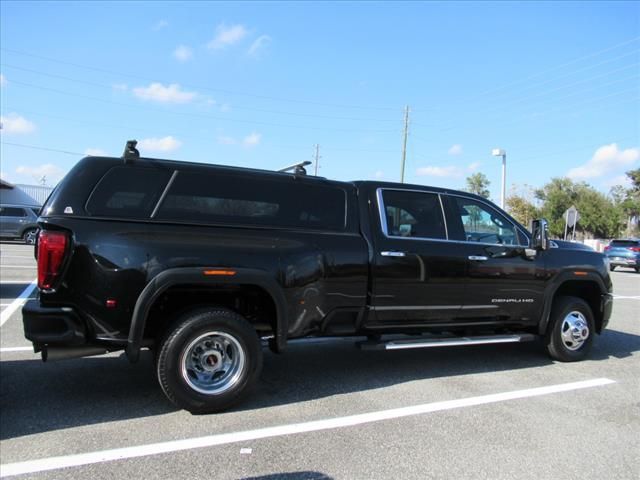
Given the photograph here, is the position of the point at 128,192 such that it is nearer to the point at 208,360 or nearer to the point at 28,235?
the point at 208,360

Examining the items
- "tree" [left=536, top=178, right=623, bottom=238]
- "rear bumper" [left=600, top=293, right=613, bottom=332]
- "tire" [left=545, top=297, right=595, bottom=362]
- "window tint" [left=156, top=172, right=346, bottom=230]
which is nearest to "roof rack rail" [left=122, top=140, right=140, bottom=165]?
"window tint" [left=156, top=172, right=346, bottom=230]

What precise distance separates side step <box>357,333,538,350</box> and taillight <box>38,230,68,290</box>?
275cm

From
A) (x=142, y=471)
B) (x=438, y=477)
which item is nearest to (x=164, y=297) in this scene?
(x=142, y=471)

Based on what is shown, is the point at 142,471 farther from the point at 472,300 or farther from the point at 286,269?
the point at 472,300

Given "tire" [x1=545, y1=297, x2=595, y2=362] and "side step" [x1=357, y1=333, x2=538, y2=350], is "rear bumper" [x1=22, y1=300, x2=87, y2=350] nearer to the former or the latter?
"side step" [x1=357, y1=333, x2=538, y2=350]

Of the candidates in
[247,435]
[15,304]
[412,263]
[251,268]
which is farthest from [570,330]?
[15,304]

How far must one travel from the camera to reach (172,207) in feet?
13.9

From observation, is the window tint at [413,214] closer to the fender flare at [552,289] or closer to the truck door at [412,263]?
the truck door at [412,263]

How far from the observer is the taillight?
3.80 metres

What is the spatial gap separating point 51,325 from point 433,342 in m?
3.48

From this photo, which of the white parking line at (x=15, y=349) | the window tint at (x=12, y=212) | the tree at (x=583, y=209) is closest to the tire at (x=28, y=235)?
the window tint at (x=12, y=212)

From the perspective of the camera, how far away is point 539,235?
229 inches

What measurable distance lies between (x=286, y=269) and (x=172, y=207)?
1.07m

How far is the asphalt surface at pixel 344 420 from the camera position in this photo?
11.1 feet
